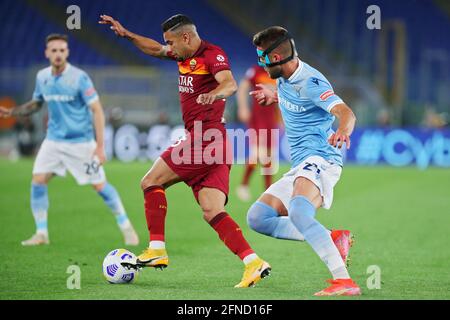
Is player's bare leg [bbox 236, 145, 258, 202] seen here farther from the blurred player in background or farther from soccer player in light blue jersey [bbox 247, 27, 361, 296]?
soccer player in light blue jersey [bbox 247, 27, 361, 296]

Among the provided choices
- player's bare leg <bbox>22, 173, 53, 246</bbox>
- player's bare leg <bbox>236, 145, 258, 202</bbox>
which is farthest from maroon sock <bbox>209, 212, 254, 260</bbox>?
player's bare leg <bbox>236, 145, 258, 202</bbox>

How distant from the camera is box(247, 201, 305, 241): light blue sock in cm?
720

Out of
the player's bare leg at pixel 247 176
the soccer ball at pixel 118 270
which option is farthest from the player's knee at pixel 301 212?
the player's bare leg at pixel 247 176

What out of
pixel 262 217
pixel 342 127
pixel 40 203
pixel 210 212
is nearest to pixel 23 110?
pixel 40 203

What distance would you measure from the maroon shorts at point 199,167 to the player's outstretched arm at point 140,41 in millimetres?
984

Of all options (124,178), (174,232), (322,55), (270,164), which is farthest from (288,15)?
(174,232)

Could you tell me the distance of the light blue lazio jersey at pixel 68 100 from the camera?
10109mm

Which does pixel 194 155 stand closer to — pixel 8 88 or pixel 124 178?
pixel 124 178

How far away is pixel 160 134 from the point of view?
90.5 feet

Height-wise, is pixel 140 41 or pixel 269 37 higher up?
pixel 140 41

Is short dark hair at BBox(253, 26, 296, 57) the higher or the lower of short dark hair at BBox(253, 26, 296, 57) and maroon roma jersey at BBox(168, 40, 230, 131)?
the higher

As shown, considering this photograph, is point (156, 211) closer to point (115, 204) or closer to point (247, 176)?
point (115, 204)

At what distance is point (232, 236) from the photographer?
7.23m

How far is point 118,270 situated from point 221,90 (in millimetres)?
1769
